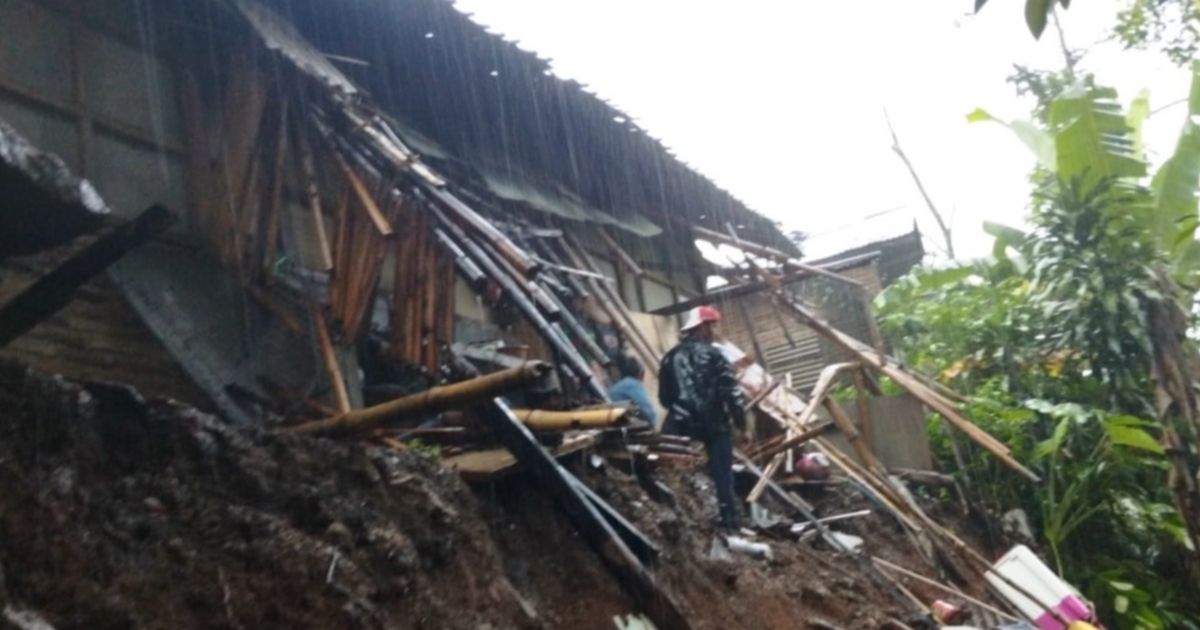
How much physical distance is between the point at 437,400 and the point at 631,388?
3.55 meters

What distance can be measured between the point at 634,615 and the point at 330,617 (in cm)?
178

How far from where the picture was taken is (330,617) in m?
3.50

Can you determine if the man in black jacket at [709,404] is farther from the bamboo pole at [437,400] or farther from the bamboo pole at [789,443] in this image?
the bamboo pole at [437,400]

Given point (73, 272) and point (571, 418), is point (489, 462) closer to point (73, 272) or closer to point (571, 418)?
point (571, 418)

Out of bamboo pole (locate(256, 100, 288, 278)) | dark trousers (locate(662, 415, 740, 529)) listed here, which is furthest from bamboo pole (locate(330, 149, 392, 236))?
dark trousers (locate(662, 415, 740, 529))

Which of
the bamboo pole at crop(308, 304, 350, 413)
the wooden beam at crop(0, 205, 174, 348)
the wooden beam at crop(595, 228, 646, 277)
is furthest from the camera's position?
the wooden beam at crop(595, 228, 646, 277)

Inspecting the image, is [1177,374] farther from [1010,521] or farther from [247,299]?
[247,299]

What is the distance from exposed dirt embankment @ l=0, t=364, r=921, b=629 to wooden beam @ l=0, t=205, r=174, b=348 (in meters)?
0.27

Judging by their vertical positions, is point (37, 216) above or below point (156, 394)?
above

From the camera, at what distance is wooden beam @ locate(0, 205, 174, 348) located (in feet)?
10.6

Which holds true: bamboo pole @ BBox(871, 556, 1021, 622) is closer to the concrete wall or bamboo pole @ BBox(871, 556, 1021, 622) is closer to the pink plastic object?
the pink plastic object

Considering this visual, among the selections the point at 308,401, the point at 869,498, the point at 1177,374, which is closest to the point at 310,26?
the point at 308,401

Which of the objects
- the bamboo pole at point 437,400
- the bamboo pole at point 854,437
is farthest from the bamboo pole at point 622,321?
the bamboo pole at point 437,400

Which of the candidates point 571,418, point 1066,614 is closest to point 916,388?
point 1066,614
